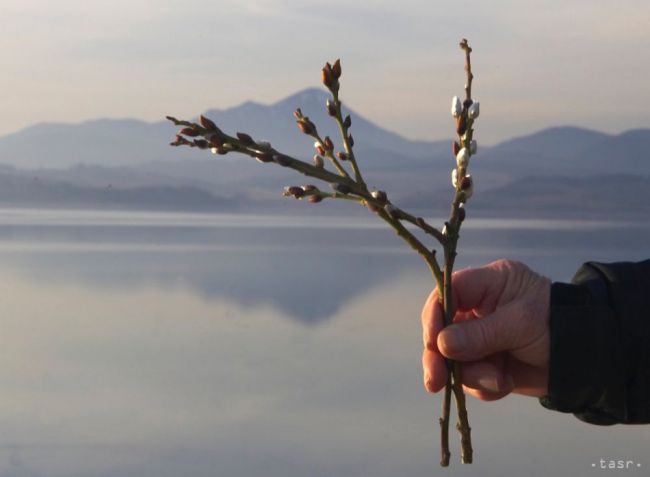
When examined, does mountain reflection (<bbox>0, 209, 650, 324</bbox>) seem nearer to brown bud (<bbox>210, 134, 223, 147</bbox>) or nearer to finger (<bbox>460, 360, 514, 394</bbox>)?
finger (<bbox>460, 360, 514, 394</bbox>)

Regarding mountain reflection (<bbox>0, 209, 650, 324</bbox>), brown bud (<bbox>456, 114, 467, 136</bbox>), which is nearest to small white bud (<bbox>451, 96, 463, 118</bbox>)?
brown bud (<bbox>456, 114, 467, 136</bbox>)

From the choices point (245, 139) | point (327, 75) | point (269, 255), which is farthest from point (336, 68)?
point (269, 255)

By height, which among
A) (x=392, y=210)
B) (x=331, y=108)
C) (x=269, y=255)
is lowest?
(x=269, y=255)

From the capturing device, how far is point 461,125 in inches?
39.2

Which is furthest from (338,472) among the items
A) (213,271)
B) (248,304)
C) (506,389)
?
(213,271)

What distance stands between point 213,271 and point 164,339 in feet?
12.1

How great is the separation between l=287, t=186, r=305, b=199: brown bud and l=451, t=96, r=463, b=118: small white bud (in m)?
0.18

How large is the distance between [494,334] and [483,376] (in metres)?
0.06

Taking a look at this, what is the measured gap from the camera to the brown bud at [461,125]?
0.99 meters

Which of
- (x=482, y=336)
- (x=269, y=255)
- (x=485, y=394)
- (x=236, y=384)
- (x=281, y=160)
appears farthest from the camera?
(x=269, y=255)

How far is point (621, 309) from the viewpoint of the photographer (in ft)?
4.10

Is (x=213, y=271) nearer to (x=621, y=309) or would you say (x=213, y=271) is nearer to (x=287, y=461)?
(x=287, y=461)

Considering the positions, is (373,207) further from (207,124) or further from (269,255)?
(269,255)

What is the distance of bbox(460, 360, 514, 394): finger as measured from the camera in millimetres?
1195
